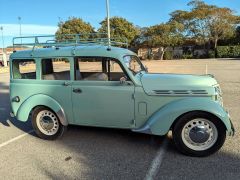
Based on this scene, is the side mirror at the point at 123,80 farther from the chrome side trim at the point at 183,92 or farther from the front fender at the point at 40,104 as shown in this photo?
the front fender at the point at 40,104

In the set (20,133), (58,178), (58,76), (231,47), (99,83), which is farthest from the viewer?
(231,47)

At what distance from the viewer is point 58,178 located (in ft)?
14.0

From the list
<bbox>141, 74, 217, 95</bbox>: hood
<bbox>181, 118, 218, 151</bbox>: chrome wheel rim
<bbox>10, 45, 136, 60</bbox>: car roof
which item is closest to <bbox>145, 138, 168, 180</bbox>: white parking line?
<bbox>181, 118, 218, 151</bbox>: chrome wheel rim

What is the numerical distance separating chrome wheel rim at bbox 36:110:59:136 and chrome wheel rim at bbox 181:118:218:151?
2443 millimetres

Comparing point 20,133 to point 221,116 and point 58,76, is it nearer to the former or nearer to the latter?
point 58,76

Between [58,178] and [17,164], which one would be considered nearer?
[58,178]

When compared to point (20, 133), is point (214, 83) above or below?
above

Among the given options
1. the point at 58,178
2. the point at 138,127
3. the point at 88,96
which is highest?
the point at 88,96

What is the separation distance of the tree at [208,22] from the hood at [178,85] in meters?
49.0

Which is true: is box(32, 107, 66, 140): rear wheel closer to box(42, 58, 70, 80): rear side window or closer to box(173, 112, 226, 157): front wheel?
box(42, 58, 70, 80): rear side window

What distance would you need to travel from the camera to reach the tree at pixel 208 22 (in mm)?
51344

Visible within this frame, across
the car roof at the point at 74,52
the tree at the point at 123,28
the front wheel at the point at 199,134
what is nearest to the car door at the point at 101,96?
the car roof at the point at 74,52

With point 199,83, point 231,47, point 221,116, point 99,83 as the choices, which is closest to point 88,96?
point 99,83

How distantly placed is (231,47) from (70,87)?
49.2m
